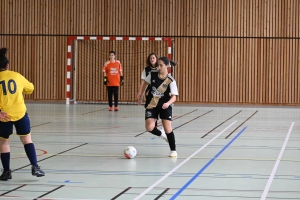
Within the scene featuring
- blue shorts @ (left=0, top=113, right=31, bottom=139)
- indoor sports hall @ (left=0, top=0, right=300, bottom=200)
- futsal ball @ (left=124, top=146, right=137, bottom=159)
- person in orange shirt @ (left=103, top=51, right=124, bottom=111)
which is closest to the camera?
blue shorts @ (left=0, top=113, right=31, bottom=139)

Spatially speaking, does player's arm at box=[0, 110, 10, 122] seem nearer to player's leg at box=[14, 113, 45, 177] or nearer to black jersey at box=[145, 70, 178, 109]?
player's leg at box=[14, 113, 45, 177]

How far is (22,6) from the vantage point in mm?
25438

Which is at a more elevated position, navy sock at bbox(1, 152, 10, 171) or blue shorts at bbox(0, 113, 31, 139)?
blue shorts at bbox(0, 113, 31, 139)

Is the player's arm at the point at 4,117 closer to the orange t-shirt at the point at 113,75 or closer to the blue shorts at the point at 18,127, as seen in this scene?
the blue shorts at the point at 18,127

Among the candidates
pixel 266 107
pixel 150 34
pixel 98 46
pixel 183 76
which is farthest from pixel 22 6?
pixel 266 107

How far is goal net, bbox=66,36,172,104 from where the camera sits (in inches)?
984

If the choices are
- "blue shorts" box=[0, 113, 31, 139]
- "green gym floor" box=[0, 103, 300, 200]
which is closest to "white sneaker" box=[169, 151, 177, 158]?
"green gym floor" box=[0, 103, 300, 200]

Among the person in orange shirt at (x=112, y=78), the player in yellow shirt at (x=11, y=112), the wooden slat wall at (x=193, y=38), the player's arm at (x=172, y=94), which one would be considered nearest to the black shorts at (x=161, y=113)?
the player's arm at (x=172, y=94)

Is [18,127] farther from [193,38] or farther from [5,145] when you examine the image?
[193,38]

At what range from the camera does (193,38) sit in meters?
24.8

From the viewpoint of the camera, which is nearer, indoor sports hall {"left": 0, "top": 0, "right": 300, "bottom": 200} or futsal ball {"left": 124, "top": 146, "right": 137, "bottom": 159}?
futsal ball {"left": 124, "top": 146, "right": 137, "bottom": 159}

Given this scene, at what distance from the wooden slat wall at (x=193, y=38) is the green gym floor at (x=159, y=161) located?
7.39 meters

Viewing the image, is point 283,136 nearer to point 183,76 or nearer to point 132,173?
point 132,173

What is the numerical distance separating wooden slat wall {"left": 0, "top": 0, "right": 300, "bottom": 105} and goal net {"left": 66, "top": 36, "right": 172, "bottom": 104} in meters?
0.14
